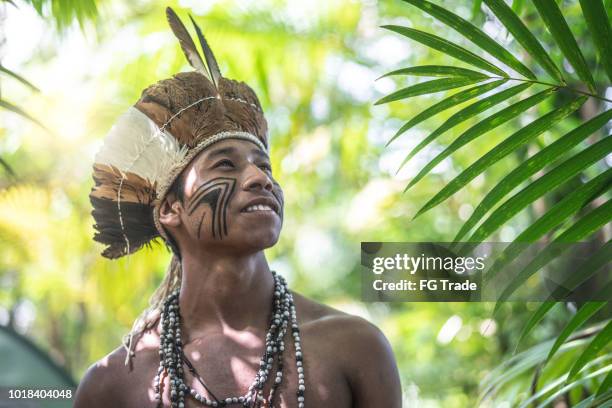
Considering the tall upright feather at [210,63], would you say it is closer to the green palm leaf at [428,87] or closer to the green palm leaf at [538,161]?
the green palm leaf at [428,87]

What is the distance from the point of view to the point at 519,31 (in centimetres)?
128

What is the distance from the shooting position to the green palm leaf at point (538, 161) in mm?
1249

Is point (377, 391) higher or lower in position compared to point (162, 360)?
lower

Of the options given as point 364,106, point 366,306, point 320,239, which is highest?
point 364,106

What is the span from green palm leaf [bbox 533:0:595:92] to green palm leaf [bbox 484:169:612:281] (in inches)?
6.9

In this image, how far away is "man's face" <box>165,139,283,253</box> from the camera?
1.51m

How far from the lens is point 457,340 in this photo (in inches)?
185

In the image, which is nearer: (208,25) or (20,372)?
(20,372)

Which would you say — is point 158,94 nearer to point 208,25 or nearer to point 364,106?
point 208,25

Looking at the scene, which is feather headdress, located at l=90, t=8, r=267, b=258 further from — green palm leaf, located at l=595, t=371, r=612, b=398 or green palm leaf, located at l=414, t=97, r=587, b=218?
green palm leaf, located at l=595, t=371, r=612, b=398

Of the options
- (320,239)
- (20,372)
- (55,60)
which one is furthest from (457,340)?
(55,60)

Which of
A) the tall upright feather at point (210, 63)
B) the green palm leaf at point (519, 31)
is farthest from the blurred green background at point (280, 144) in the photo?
the green palm leaf at point (519, 31)

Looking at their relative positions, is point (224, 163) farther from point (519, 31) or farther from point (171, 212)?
point (519, 31)

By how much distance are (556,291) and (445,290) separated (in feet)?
1.37
